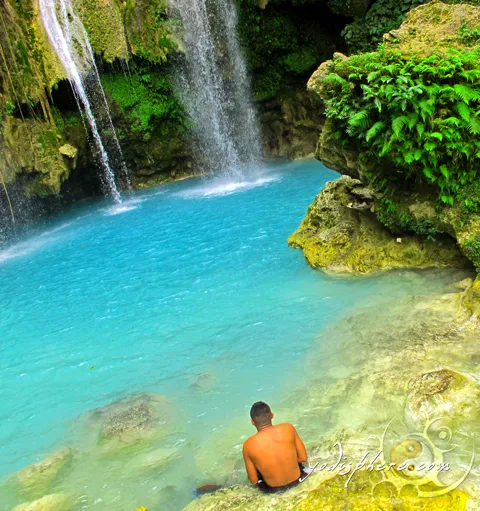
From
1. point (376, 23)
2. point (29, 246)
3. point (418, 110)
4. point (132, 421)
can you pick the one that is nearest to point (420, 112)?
point (418, 110)

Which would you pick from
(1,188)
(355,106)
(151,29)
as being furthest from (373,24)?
(1,188)

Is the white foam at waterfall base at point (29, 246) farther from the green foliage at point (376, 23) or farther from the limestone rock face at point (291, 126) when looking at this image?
the green foliage at point (376, 23)

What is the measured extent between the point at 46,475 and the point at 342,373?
346 cm

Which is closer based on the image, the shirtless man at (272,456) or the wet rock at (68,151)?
the shirtless man at (272,456)

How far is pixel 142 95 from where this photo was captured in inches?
731

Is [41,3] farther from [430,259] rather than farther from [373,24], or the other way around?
[430,259]

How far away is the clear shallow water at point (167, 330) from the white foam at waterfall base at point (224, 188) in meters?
3.01

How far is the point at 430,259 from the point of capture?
756 centimetres

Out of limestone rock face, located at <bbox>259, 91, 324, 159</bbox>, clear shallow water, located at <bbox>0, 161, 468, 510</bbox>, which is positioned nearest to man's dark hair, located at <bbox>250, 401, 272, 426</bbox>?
clear shallow water, located at <bbox>0, 161, 468, 510</bbox>

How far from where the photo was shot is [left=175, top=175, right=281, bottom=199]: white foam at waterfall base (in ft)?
52.7

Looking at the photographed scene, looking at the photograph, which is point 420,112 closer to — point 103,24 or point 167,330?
point 167,330

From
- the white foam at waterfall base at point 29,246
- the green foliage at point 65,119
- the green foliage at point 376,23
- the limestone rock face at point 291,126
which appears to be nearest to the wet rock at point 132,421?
the white foam at waterfall base at point 29,246

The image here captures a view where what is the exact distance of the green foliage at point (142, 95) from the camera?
18266 millimetres

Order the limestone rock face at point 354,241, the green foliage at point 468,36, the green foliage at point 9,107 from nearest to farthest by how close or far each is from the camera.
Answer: the green foliage at point 468,36 → the limestone rock face at point 354,241 → the green foliage at point 9,107
